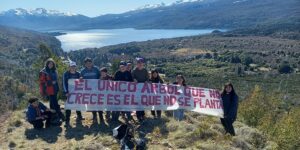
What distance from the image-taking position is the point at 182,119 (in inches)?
665

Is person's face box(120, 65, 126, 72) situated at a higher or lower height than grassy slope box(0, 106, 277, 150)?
higher

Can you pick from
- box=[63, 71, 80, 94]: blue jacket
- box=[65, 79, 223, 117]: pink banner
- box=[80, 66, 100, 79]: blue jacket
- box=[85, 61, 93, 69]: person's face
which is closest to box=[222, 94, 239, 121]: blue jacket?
box=[65, 79, 223, 117]: pink banner

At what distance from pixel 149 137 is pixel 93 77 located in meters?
3.51

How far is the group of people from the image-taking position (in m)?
15.7

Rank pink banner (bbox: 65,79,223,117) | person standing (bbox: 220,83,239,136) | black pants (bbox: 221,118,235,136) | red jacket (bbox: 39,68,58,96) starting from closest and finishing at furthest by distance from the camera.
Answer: person standing (bbox: 220,83,239,136)
black pants (bbox: 221,118,235,136)
red jacket (bbox: 39,68,58,96)
pink banner (bbox: 65,79,223,117)

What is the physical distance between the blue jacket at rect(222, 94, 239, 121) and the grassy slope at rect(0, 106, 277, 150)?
68 centimetres

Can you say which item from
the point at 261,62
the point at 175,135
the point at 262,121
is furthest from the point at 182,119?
the point at 261,62

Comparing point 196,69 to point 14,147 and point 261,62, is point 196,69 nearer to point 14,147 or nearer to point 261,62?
point 261,62

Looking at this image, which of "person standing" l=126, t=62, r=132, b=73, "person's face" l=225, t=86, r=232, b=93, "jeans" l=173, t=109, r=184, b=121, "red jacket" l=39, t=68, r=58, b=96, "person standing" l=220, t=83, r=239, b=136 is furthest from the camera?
"jeans" l=173, t=109, r=184, b=121

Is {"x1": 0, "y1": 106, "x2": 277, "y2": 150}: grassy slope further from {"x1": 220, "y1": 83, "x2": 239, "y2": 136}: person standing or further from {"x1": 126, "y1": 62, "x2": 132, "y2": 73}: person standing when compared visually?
{"x1": 126, "y1": 62, "x2": 132, "y2": 73}: person standing

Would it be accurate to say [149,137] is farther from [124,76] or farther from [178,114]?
[124,76]

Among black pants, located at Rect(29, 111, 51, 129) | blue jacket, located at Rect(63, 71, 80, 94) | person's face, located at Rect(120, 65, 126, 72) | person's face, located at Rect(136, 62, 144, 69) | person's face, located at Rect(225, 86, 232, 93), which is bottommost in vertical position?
black pants, located at Rect(29, 111, 51, 129)

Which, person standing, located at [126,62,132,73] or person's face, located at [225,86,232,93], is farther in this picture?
person standing, located at [126,62,132,73]

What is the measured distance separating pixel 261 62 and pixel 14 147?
533 ft
